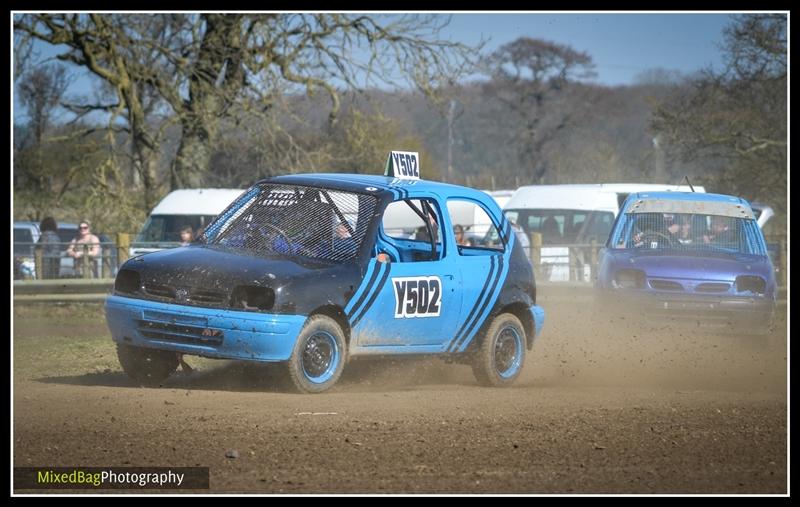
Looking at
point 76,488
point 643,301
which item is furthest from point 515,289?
point 76,488

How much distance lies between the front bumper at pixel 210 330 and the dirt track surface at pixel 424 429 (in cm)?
36

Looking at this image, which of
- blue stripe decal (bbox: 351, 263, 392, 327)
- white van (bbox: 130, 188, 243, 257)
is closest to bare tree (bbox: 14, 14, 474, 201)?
white van (bbox: 130, 188, 243, 257)

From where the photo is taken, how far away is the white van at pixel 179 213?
23.6 meters

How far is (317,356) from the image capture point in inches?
351

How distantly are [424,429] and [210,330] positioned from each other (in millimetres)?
1898

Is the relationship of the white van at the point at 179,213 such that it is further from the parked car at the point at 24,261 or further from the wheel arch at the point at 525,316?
the wheel arch at the point at 525,316

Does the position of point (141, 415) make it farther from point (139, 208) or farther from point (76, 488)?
point (139, 208)

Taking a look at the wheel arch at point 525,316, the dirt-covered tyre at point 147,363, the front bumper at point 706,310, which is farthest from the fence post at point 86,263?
the wheel arch at point 525,316

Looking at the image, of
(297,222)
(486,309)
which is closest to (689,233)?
(486,309)

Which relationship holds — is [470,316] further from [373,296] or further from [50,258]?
[50,258]

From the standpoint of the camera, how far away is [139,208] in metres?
25.5

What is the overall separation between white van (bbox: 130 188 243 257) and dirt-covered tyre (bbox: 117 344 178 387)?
45.4 feet

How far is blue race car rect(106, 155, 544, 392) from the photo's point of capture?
8617mm

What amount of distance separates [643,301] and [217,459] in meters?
7.98
